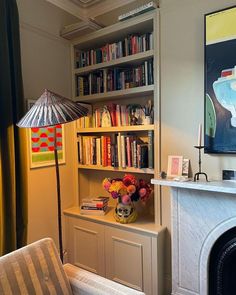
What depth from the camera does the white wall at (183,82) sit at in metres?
1.83

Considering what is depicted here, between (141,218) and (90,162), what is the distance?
0.75 meters

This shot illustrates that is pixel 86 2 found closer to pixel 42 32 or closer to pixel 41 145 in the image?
pixel 42 32

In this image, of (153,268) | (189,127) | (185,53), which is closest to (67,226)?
(153,268)

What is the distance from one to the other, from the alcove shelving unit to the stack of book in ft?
0.20

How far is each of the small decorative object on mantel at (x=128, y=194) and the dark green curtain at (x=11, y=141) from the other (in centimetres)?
77

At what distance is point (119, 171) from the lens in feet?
7.93

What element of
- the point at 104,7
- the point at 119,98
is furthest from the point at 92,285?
the point at 104,7

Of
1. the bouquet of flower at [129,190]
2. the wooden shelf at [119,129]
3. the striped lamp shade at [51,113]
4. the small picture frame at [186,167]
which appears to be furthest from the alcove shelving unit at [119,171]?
the striped lamp shade at [51,113]

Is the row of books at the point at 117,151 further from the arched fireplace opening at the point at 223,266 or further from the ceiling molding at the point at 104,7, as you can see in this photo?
the ceiling molding at the point at 104,7

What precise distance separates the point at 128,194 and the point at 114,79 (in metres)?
1.11

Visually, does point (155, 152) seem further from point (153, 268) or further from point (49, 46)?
point (49, 46)

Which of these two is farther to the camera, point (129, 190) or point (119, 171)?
point (119, 171)

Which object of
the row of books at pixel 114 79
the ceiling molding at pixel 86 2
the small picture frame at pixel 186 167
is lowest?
the small picture frame at pixel 186 167

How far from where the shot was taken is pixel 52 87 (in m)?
2.44
